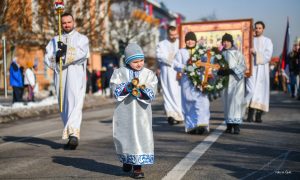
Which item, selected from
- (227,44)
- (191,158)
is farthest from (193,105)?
(191,158)

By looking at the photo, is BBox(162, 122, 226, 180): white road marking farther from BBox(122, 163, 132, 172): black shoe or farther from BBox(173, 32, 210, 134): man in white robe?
BBox(122, 163, 132, 172): black shoe

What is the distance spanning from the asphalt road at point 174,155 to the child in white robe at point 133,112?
26 centimetres

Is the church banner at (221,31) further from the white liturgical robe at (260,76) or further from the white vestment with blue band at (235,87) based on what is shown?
the white vestment with blue band at (235,87)

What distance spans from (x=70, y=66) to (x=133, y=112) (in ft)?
10.6

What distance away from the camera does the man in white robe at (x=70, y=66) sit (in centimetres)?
974

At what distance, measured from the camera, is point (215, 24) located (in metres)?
15.1

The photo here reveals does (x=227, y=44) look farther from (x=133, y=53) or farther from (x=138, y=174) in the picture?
(x=138, y=174)

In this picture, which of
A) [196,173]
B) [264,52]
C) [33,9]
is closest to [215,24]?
[264,52]

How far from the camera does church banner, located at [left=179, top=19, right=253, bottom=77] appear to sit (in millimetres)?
14492

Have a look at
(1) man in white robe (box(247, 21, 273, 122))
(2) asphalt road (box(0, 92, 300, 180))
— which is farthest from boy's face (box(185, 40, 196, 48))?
(1) man in white robe (box(247, 21, 273, 122))

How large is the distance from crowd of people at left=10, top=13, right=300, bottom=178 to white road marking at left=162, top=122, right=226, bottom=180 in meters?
0.30

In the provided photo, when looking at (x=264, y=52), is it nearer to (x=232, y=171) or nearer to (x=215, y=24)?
(x=215, y=24)

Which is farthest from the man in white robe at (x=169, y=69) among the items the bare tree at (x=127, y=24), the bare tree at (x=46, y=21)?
the bare tree at (x=127, y=24)

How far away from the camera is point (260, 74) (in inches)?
566
